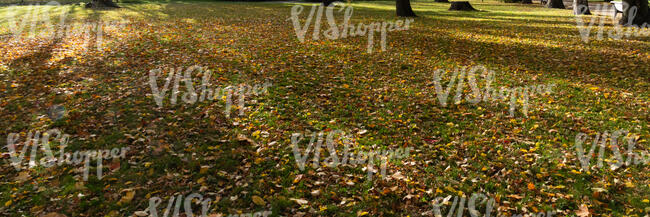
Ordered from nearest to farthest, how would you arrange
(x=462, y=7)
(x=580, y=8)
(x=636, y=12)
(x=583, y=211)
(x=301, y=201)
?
(x=583, y=211) → (x=301, y=201) → (x=636, y=12) → (x=580, y=8) → (x=462, y=7)

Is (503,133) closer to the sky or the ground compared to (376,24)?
closer to the ground

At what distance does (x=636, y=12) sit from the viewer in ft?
48.9

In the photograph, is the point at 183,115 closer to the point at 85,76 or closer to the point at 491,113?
the point at 85,76

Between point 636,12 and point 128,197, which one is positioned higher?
point 636,12

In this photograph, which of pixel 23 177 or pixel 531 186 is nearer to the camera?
pixel 531 186

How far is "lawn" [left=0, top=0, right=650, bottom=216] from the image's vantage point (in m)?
4.52

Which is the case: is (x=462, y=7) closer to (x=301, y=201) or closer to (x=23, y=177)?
(x=301, y=201)

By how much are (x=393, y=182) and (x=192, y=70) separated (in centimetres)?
670

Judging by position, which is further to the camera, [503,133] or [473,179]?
[503,133]

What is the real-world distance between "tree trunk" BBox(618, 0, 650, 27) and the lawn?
3698 millimetres

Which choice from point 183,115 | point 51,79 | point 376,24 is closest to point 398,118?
point 183,115

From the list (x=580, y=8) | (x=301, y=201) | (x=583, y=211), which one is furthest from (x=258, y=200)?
(x=580, y=8)

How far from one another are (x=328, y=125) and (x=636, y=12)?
1541 cm

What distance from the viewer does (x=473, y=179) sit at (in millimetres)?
4855
